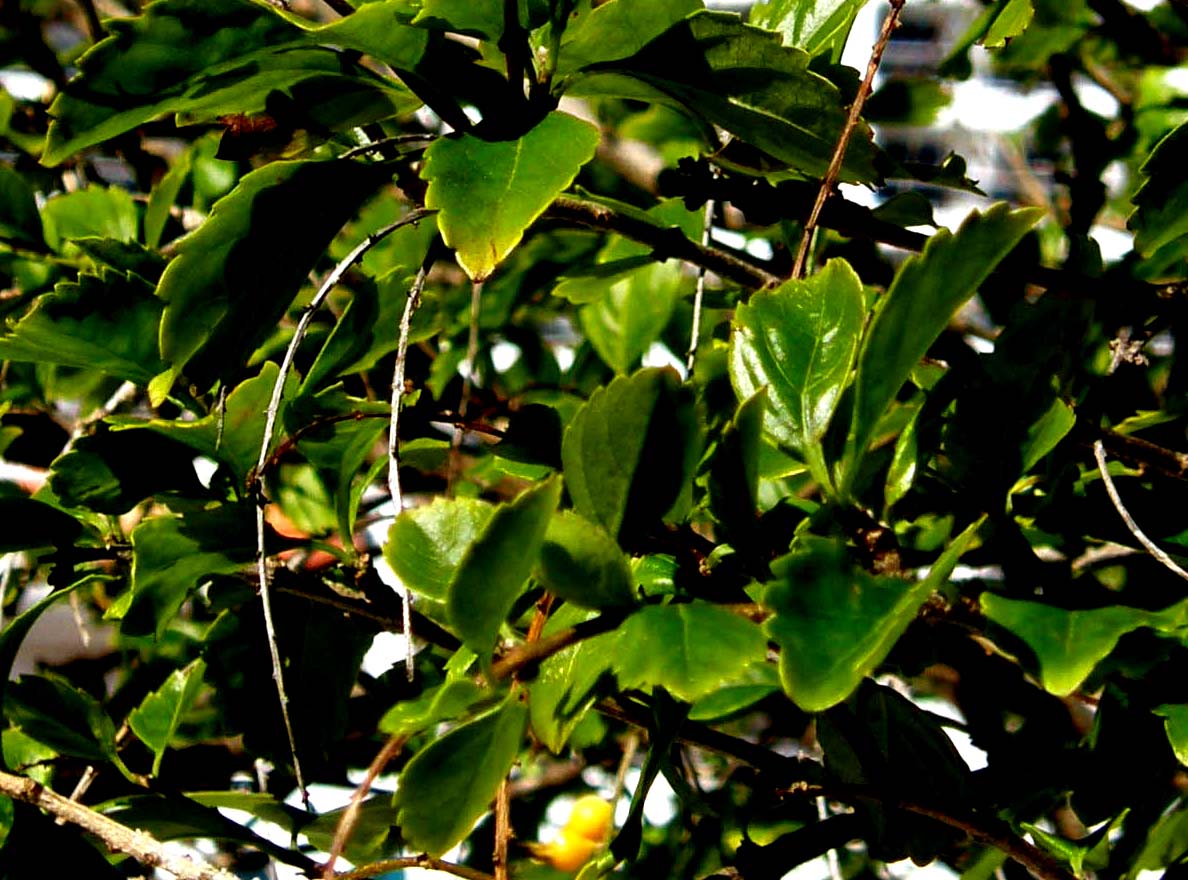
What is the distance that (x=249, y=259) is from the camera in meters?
0.61

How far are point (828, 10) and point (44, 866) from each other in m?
0.63

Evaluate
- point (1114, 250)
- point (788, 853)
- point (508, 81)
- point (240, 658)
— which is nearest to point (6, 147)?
point (240, 658)

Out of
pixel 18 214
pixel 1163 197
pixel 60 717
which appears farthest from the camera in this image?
pixel 18 214

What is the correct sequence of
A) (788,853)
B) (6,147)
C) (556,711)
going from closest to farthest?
(556,711) → (788,853) → (6,147)

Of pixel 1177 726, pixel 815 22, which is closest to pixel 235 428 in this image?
pixel 815 22

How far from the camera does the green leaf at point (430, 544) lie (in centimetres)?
57

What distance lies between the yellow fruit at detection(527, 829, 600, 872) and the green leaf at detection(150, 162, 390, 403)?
Result: 2.16ft

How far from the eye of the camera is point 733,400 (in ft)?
2.30

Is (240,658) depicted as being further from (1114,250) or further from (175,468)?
(1114,250)

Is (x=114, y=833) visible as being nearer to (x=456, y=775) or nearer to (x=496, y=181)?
(x=456, y=775)

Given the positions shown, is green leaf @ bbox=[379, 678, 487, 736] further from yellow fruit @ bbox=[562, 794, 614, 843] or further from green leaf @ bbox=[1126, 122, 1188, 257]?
yellow fruit @ bbox=[562, 794, 614, 843]

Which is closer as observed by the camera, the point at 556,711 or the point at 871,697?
the point at 556,711

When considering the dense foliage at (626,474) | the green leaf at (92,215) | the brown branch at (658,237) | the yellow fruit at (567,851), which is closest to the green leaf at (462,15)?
the dense foliage at (626,474)

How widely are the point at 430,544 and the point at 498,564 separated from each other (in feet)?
0.35
